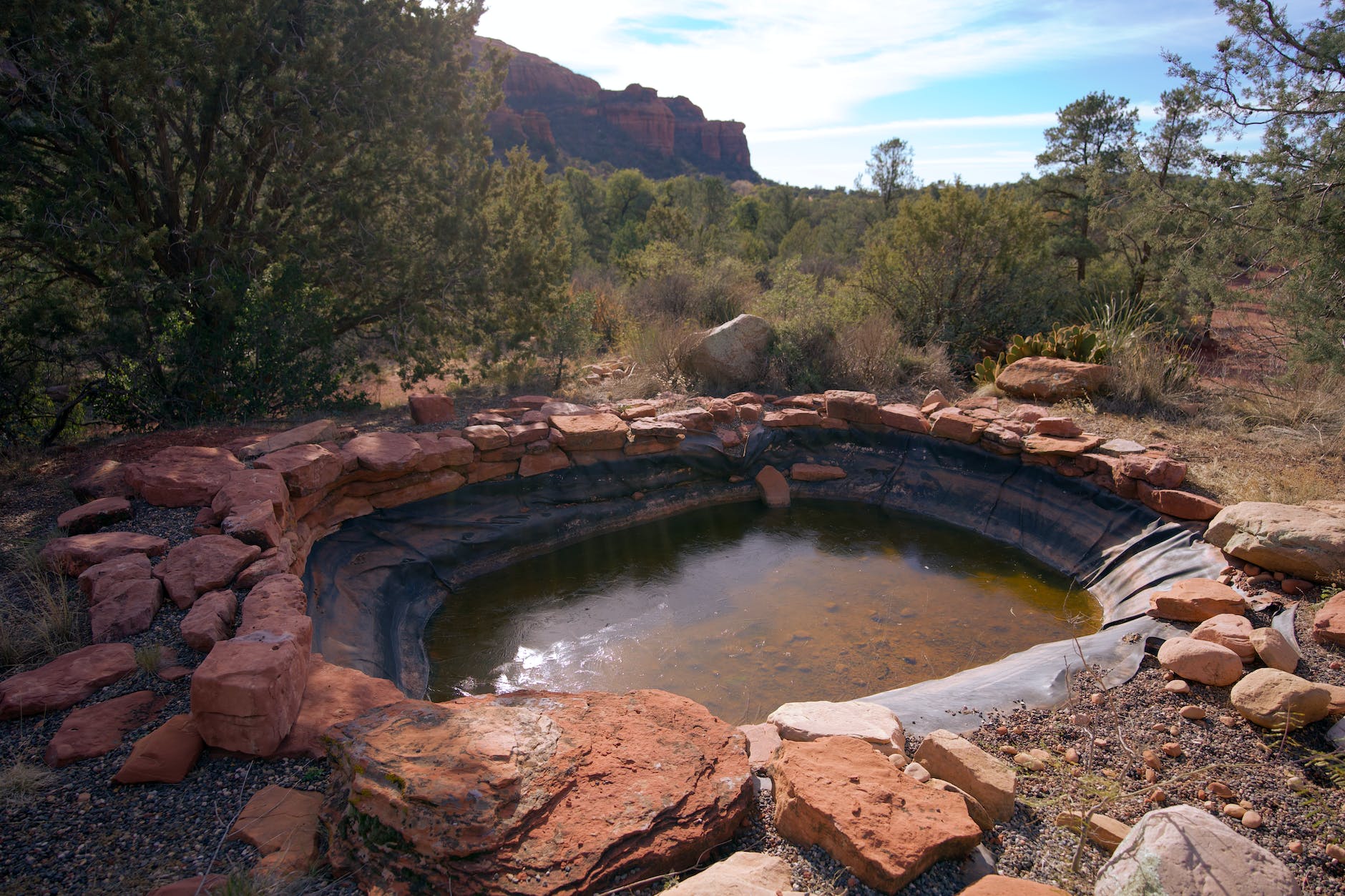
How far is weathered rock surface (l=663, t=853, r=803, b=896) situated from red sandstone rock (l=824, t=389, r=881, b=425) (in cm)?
553

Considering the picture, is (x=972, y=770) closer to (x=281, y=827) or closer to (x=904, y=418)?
(x=281, y=827)

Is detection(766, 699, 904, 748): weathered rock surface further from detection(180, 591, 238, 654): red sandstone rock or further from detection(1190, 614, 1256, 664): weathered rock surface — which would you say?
detection(180, 591, 238, 654): red sandstone rock

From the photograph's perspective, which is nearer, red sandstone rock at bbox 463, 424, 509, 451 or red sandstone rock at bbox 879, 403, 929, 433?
red sandstone rock at bbox 463, 424, 509, 451

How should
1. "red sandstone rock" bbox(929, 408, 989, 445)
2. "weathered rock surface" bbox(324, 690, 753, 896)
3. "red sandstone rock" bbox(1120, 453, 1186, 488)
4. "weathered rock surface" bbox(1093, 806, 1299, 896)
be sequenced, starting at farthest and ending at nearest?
"red sandstone rock" bbox(929, 408, 989, 445)
"red sandstone rock" bbox(1120, 453, 1186, 488)
"weathered rock surface" bbox(324, 690, 753, 896)
"weathered rock surface" bbox(1093, 806, 1299, 896)

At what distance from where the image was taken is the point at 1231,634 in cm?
334

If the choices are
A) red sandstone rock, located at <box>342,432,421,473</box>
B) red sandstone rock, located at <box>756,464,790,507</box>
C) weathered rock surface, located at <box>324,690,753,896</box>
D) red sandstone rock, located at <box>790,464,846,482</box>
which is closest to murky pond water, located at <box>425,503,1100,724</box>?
red sandstone rock, located at <box>756,464,790,507</box>

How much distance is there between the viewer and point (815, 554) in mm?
5988

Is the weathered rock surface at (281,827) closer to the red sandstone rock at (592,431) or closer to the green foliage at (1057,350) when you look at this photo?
the red sandstone rock at (592,431)

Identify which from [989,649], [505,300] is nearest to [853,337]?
[505,300]

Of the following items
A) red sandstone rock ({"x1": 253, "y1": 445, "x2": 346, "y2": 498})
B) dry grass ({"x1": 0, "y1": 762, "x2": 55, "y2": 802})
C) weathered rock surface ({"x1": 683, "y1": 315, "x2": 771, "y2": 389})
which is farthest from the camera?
weathered rock surface ({"x1": 683, "y1": 315, "x2": 771, "y2": 389})

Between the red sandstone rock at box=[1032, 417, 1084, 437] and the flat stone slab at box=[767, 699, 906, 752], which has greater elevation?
the red sandstone rock at box=[1032, 417, 1084, 437]

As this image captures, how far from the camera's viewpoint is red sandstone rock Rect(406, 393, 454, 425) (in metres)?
6.24

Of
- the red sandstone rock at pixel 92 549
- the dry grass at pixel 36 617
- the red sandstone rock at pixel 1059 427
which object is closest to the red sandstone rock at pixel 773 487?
the red sandstone rock at pixel 1059 427

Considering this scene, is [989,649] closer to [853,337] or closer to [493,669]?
[493,669]
